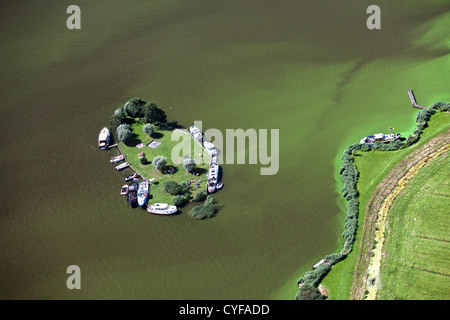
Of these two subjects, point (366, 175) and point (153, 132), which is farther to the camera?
point (153, 132)

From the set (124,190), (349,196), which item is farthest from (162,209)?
(349,196)

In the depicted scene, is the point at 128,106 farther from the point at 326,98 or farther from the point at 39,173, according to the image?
the point at 326,98

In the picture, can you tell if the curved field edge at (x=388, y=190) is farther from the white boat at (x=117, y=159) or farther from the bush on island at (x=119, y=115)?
the bush on island at (x=119, y=115)

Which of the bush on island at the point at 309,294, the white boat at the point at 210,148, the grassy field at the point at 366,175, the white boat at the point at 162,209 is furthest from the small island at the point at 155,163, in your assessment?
the grassy field at the point at 366,175

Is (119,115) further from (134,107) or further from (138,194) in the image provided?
(138,194)

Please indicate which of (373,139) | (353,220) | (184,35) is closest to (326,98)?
(373,139)
